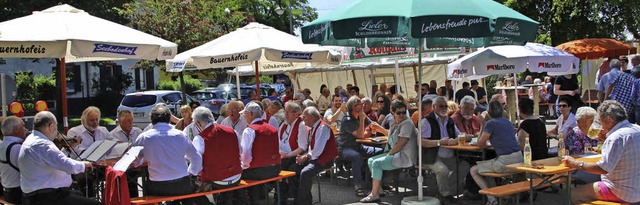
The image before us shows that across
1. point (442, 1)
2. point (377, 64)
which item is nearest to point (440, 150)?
point (442, 1)

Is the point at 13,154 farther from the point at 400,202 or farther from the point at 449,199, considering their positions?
the point at 449,199

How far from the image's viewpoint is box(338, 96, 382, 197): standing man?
25.5 feet

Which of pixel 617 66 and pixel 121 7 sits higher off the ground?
pixel 121 7

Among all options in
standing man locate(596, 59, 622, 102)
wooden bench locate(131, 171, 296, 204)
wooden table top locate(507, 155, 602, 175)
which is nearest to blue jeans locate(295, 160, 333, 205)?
wooden bench locate(131, 171, 296, 204)

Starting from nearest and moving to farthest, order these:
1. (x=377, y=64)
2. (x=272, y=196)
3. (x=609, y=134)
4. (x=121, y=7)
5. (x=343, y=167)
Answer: (x=609, y=134)
(x=272, y=196)
(x=343, y=167)
(x=377, y=64)
(x=121, y=7)

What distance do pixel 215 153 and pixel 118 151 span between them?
4.53 ft

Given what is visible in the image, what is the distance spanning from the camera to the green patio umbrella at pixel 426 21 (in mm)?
5684

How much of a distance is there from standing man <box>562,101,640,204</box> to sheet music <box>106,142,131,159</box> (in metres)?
4.89

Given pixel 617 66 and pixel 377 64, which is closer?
pixel 617 66

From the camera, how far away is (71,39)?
6445 mm

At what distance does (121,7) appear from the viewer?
2600 centimetres

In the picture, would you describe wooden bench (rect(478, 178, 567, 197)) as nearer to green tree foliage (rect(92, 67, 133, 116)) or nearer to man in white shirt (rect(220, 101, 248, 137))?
man in white shirt (rect(220, 101, 248, 137))

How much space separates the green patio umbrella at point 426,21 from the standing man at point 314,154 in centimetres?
123

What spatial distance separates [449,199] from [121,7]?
22318 millimetres
